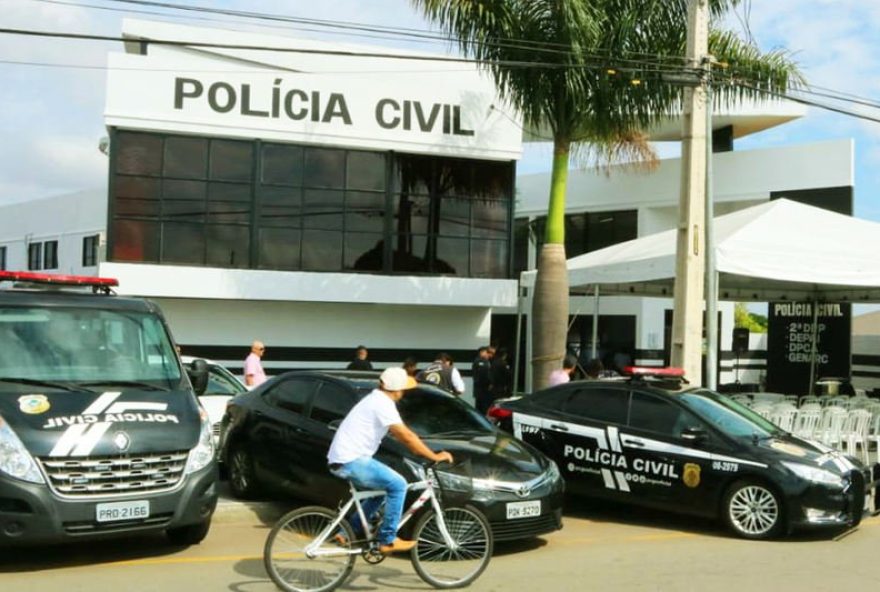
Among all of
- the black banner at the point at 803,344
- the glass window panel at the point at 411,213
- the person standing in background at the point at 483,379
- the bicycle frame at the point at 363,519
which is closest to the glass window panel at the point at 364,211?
the glass window panel at the point at 411,213

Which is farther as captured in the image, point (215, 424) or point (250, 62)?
point (250, 62)

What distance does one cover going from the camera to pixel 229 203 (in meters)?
19.9

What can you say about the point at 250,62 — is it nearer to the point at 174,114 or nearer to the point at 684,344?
the point at 174,114

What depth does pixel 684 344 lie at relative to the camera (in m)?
13.4

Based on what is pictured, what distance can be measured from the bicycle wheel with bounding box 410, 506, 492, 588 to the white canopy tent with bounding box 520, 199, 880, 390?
8238 millimetres

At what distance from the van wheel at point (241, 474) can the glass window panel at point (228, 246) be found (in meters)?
9.55

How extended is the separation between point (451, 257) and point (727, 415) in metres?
11.6

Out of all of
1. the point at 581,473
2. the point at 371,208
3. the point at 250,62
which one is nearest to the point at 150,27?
the point at 250,62

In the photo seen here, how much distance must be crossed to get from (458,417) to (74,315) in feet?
12.2

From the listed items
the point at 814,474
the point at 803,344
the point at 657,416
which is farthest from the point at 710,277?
the point at 803,344

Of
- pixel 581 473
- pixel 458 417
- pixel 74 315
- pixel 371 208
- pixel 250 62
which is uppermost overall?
pixel 250 62

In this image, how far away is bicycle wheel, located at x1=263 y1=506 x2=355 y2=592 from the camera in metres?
6.92

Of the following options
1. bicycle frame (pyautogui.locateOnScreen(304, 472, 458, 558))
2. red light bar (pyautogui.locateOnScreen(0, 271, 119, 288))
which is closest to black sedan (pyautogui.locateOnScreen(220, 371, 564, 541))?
bicycle frame (pyautogui.locateOnScreen(304, 472, 458, 558))

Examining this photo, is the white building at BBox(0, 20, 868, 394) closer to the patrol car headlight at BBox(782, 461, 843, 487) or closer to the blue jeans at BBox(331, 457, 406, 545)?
the patrol car headlight at BBox(782, 461, 843, 487)
